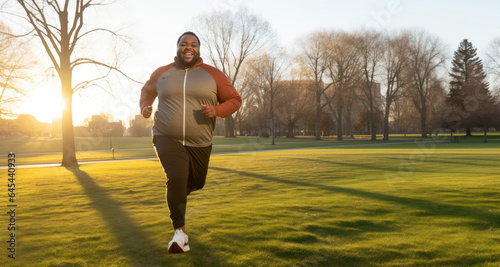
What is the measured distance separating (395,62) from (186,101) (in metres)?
61.3

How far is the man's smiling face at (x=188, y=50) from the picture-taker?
4.38 m

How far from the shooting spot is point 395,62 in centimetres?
5919

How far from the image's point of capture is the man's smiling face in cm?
438

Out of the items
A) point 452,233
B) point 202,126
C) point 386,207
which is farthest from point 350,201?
point 202,126

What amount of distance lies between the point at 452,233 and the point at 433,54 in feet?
221

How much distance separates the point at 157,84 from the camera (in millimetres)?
4445

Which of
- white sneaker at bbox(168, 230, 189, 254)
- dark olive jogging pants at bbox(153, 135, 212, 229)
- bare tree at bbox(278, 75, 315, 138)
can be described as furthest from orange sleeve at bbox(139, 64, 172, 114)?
bare tree at bbox(278, 75, 315, 138)

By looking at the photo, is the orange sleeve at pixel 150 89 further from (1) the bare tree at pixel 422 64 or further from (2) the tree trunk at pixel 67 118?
(1) the bare tree at pixel 422 64

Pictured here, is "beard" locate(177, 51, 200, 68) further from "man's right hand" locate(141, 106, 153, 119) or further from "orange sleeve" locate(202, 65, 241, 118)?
"man's right hand" locate(141, 106, 153, 119)

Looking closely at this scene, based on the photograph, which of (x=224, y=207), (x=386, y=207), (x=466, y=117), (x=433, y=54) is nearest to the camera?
(x=386, y=207)

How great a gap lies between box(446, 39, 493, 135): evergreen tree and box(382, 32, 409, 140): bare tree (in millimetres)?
11677

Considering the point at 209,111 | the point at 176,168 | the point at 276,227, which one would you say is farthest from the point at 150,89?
the point at 276,227

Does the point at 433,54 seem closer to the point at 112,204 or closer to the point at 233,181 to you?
the point at 233,181

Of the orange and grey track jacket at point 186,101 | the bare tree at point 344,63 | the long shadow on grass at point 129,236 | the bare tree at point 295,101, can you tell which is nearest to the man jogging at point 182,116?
the orange and grey track jacket at point 186,101
